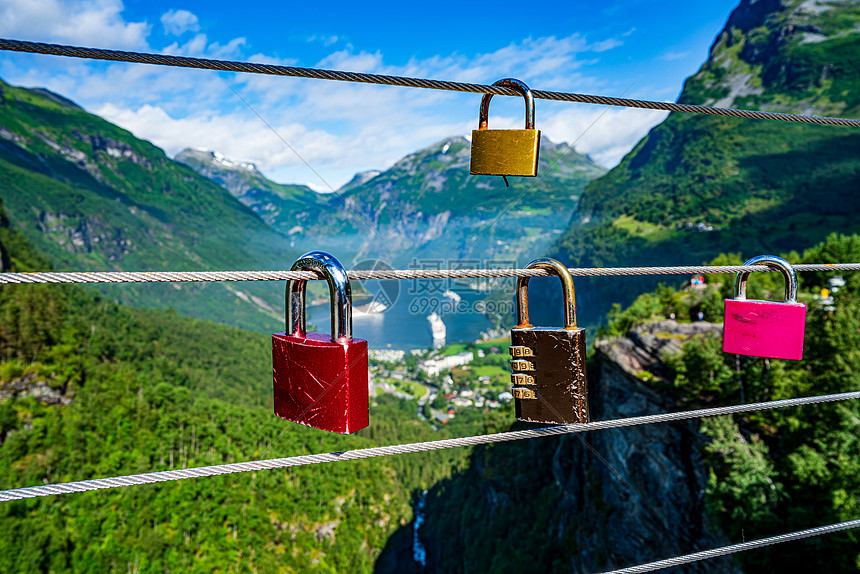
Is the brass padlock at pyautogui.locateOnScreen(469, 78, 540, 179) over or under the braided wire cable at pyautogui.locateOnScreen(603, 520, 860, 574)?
over

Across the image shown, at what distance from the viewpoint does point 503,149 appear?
8.20 feet

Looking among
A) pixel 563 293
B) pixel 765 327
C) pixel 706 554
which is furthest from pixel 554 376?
pixel 765 327

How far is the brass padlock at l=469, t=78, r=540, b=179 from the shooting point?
2.40 metres

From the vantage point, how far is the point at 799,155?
145 m

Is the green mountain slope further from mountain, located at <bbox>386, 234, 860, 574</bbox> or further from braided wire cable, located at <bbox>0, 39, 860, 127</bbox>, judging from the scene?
braided wire cable, located at <bbox>0, 39, 860, 127</bbox>

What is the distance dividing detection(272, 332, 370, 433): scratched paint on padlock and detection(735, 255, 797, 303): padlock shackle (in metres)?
2.12

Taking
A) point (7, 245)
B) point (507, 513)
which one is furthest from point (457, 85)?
point (7, 245)

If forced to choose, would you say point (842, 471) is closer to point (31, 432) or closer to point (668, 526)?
point (668, 526)

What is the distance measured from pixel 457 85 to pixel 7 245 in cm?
14213

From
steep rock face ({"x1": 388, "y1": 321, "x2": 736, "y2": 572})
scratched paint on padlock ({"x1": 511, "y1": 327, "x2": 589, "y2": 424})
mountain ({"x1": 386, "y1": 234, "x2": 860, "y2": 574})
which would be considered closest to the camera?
scratched paint on padlock ({"x1": 511, "y1": 327, "x2": 589, "y2": 424})

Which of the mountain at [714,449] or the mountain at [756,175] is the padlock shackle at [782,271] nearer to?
the mountain at [714,449]

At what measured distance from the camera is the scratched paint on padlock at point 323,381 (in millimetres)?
1647

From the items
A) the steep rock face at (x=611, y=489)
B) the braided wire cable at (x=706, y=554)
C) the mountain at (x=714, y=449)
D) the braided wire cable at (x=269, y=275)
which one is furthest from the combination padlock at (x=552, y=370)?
the steep rock face at (x=611, y=489)

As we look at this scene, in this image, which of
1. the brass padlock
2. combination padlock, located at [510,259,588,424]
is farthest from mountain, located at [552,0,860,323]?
combination padlock, located at [510,259,588,424]
